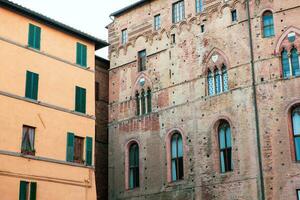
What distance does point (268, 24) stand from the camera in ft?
79.1

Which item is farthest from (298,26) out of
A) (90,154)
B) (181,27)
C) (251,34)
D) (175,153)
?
(90,154)

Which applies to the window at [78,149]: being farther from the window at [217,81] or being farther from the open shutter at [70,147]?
the window at [217,81]

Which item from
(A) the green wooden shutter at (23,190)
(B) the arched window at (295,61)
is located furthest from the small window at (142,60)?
(A) the green wooden shutter at (23,190)

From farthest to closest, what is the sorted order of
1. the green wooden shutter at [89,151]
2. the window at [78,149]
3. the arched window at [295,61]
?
the green wooden shutter at [89,151] < the window at [78,149] < the arched window at [295,61]

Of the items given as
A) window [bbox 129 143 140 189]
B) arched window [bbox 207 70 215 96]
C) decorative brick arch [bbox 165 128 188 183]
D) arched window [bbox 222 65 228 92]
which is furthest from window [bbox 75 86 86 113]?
arched window [bbox 222 65 228 92]

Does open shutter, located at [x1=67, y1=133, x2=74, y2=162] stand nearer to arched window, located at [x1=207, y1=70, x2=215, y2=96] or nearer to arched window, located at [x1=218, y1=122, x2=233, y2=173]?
arched window, located at [x1=218, y1=122, x2=233, y2=173]

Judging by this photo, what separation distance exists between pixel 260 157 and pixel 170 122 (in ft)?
18.2

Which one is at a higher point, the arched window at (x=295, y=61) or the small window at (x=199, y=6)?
the small window at (x=199, y=6)

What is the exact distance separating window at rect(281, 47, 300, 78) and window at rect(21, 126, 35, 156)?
11.0m

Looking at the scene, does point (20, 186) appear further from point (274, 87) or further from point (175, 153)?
point (274, 87)

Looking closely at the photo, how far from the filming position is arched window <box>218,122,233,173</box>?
24.0m

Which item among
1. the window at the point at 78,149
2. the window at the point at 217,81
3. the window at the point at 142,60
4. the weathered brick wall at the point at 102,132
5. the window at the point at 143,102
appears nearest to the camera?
the window at the point at 78,149

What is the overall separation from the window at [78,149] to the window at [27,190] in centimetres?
236

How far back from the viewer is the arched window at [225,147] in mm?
23970
